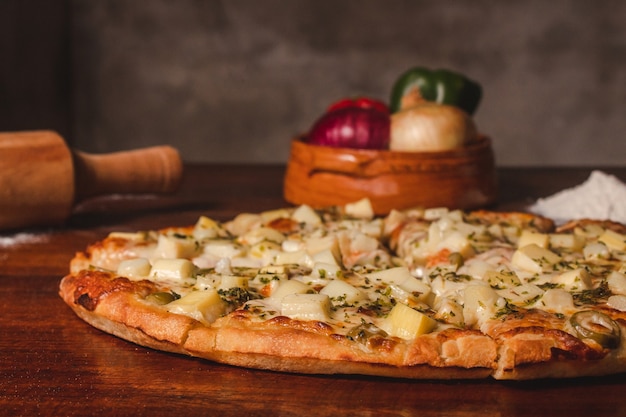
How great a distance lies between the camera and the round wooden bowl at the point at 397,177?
2.89 m

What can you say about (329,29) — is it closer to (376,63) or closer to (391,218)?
(376,63)

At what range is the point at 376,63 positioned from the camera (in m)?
Result: 5.99

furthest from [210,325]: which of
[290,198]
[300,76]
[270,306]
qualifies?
[300,76]

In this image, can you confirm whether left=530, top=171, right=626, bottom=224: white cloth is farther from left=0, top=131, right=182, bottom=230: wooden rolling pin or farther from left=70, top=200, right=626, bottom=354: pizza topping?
left=0, top=131, right=182, bottom=230: wooden rolling pin

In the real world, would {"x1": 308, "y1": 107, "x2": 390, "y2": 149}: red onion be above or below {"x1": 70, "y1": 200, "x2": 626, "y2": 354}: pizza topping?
above

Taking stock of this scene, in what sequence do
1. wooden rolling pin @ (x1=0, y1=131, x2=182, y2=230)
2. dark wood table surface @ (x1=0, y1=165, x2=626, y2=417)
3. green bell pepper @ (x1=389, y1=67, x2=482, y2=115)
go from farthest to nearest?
1. green bell pepper @ (x1=389, y1=67, x2=482, y2=115)
2. wooden rolling pin @ (x1=0, y1=131, x2=182, y2=230)
3. dark wood table surface @ (x1=0, y1=165, x2=626, y2=417)

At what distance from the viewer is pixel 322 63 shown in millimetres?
5988

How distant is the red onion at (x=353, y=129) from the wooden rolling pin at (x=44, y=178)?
73 centimetres

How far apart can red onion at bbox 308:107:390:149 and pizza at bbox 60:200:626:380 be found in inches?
25.1

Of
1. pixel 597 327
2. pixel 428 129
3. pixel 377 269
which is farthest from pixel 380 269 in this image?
pixel 428 129

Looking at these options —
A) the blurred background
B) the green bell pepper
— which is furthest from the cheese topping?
the blurred background

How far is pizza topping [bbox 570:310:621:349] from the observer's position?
1561 mm

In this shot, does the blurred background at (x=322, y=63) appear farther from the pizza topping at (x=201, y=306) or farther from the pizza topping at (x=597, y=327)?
the pizza topping at (x=597, y=327)

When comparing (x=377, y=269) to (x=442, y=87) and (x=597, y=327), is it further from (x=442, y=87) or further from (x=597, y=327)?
(x=442, y=87)
